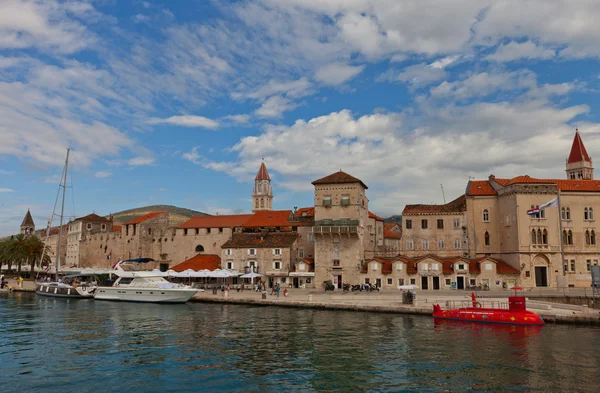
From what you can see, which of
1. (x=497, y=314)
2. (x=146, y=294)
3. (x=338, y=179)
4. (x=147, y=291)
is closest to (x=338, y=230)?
(x=338, y=179)

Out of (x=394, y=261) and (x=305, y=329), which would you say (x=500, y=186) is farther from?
(x=305, y=329)

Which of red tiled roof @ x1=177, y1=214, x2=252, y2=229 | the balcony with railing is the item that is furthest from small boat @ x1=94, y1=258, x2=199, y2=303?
red tiled roof @ x1=177, y1=214, x2=252, y2=229

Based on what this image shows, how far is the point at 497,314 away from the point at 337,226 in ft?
84.9

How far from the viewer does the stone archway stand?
53.1 meters

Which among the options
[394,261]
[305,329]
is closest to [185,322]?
[305,329]

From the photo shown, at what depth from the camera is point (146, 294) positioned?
4906 centimetres

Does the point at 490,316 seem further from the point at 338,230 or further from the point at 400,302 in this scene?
the point at 338,230

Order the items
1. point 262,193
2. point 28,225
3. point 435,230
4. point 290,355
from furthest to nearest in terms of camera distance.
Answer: point 262,193 → point 28,225 → point 435,230 → point 290,355

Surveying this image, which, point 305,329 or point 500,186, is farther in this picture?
point 500,186

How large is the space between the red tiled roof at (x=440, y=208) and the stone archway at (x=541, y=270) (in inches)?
411

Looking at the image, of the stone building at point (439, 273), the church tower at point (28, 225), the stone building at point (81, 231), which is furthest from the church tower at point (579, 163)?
the church tower at point (28, 225)

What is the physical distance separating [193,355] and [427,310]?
21300 mm

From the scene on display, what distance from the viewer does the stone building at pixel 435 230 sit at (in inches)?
2307

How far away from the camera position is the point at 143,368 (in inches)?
816
